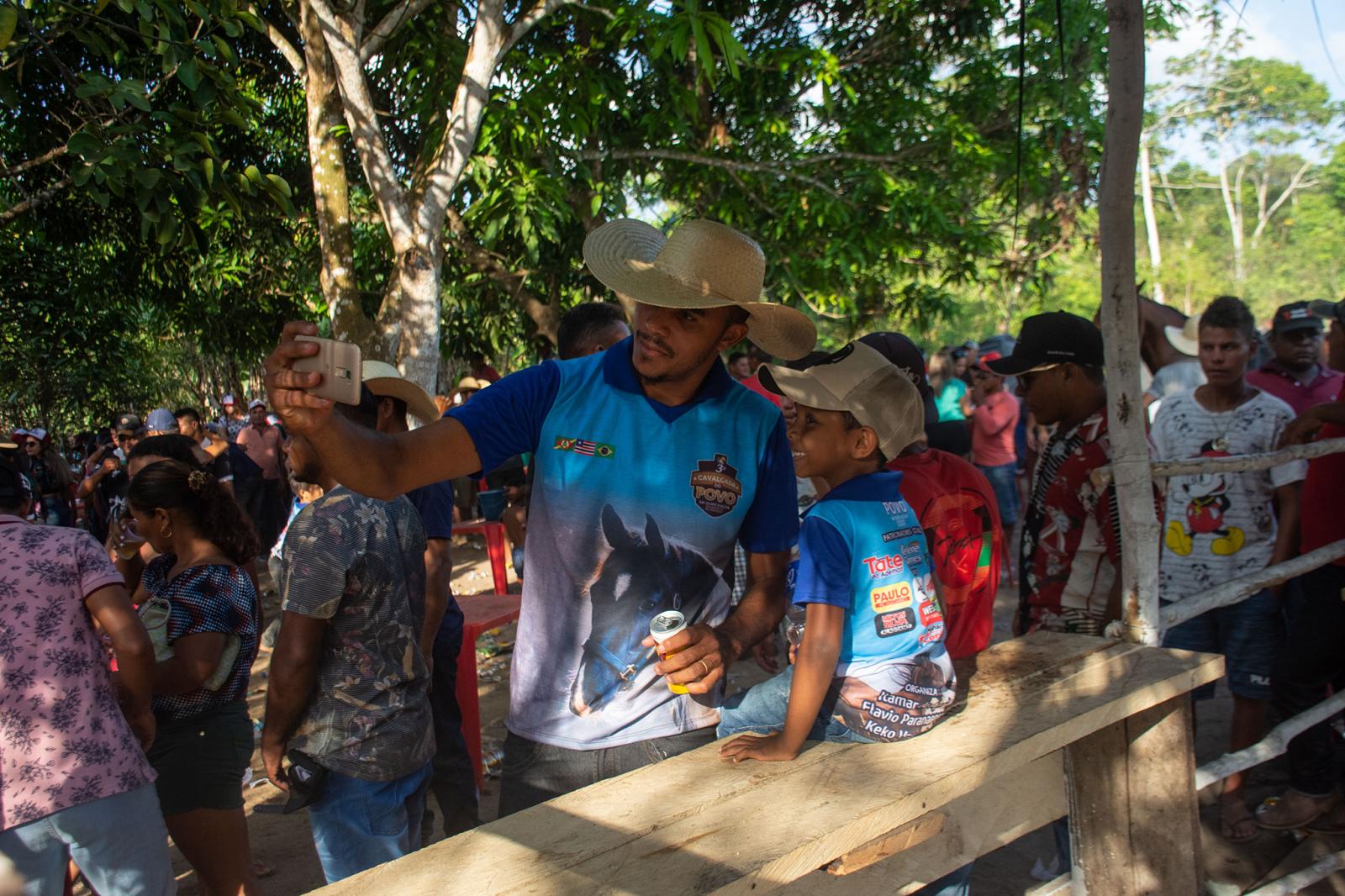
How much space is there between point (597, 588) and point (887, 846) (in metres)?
0.81

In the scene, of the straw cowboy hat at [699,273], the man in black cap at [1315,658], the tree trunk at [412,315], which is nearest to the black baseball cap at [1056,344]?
the man in black cap at [1315,658]

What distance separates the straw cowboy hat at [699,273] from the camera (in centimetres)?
214

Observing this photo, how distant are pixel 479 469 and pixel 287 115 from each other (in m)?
9.19

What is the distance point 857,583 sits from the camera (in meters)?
2.13

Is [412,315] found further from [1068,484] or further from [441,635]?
[1068,484]

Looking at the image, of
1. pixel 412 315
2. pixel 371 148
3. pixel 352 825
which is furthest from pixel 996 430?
pixel 352 825

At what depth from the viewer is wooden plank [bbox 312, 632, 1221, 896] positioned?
5.27 feet

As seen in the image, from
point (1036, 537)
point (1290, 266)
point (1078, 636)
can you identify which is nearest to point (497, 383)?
point (1078, 636)

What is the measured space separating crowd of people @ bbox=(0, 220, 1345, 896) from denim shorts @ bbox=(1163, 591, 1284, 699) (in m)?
0.02

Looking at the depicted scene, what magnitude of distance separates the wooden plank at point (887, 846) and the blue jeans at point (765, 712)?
0.23 metres

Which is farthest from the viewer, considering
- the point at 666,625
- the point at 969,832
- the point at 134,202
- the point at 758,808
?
the point at 134,202

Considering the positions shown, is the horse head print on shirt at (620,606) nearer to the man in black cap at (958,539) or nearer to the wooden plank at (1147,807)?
the man in black cap at (958,539)

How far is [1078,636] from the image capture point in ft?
8.95

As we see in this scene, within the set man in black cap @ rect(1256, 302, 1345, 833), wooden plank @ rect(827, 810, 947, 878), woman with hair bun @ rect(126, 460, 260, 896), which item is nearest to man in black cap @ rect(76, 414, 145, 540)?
woman with hair bun @ rect(126, 460, 260, 896)
